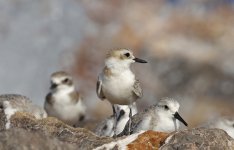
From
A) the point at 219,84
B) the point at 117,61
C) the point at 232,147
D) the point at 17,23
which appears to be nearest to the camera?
the point at 232,147

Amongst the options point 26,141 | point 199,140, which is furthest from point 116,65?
point 26,141

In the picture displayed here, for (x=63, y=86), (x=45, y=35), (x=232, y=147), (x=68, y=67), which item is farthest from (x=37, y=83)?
(x=232, y=147)

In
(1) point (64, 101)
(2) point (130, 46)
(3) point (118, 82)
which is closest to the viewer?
(3) point (118, 82)

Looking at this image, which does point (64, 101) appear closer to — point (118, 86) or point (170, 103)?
point (170, 103)

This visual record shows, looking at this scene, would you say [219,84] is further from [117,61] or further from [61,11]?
[117,61]

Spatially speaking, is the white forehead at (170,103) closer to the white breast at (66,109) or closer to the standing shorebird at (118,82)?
the standing shorebird at (118,82)
